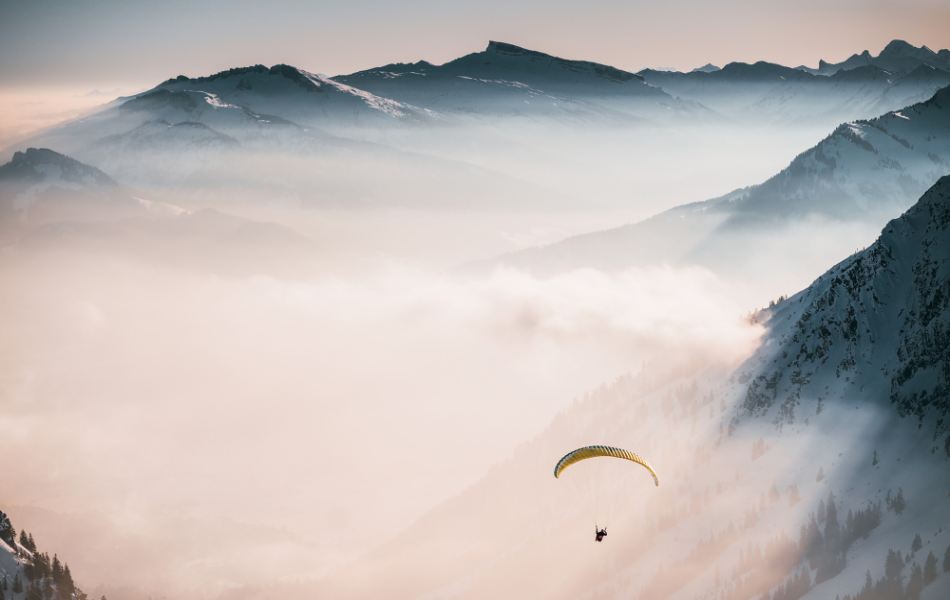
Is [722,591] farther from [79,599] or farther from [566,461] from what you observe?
[79,599]

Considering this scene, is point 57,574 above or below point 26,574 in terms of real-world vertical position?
above

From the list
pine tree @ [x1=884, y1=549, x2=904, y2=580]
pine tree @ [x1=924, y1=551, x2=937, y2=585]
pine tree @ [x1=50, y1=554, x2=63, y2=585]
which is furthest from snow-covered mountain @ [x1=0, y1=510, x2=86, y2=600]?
pine tree @ [x1=924, y1=551, x2=937, y2=585]

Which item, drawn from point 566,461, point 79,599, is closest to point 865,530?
point 566,461

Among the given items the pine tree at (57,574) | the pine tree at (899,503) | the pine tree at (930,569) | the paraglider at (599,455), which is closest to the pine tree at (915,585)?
the pine tree at (930,569)

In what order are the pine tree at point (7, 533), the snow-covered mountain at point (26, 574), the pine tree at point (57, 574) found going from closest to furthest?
the snow-covered mountain at point (26, 574), the pine tree at point (57, 574), the pine tree at point (7, 533)

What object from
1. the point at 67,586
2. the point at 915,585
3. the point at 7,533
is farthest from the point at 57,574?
the point at 915,585

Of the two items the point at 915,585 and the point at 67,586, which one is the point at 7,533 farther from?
the point at 915,585

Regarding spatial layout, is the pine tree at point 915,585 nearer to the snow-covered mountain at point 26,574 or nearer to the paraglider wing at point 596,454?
the paraglider wing at point 596,454

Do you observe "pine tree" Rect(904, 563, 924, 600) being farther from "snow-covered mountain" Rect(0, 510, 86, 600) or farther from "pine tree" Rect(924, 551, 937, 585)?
"snow-covered mountain" Rect(0, 510, 86, 600)

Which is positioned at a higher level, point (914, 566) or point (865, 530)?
point (865, 530)
